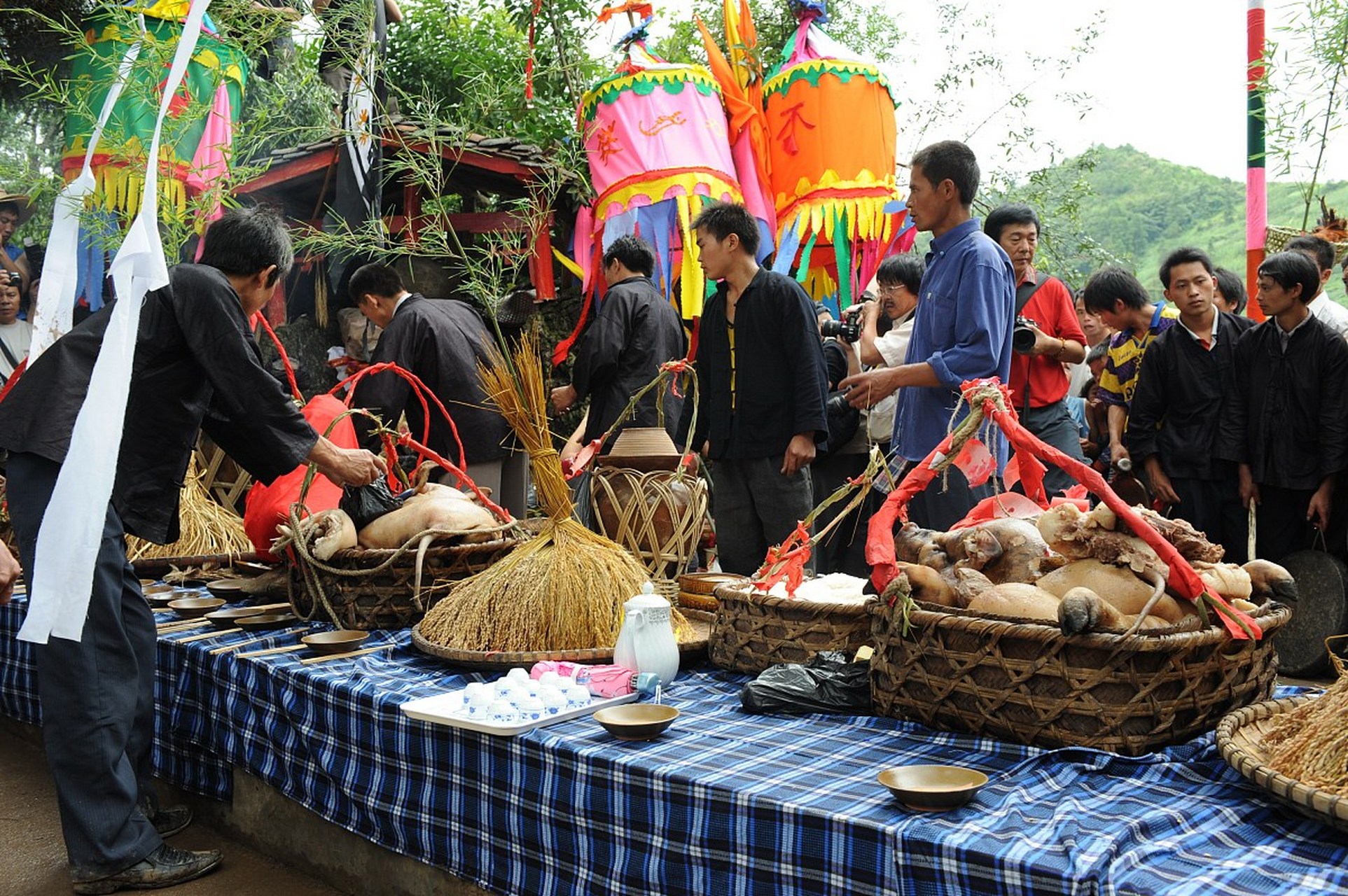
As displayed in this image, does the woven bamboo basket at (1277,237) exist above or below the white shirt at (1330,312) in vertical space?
above

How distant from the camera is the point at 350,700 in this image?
7.14 ft

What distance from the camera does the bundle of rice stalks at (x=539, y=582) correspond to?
7.64 feet

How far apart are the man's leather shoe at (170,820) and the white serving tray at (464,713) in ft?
3.81

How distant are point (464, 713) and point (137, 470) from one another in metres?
1.28

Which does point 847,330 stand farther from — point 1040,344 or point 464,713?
point 464,713

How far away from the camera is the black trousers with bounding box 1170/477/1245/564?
4.24m

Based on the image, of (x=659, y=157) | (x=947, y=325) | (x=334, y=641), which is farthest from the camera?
(x=659, y=157)

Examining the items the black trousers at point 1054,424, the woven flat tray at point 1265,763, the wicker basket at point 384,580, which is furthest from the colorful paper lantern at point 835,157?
the woven flat tray at point 1265,763

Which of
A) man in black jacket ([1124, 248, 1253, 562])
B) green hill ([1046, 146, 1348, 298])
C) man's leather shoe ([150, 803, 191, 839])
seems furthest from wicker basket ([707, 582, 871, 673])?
green hill ([1046, 146, 1348, 298])

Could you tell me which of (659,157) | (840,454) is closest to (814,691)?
(840,454)

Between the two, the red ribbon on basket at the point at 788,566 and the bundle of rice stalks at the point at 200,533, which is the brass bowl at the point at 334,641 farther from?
the bundle of rice stalks at the point at 200,533

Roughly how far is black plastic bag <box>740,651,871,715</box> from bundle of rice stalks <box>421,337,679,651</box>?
501mm

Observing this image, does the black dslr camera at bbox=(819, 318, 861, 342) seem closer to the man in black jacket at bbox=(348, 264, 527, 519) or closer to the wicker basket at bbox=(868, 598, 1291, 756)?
the man in black jacket at bbox=(348, 264, 527, 519)

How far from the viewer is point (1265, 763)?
52.8 inches
